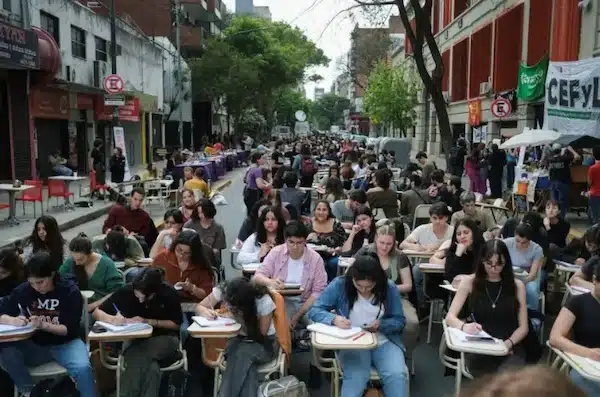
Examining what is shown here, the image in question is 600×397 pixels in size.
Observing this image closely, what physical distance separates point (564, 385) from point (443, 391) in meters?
4.67

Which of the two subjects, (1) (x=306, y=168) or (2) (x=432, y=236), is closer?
(2) (x=432, y=236)

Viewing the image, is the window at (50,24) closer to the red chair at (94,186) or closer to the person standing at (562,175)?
the red chair at (94,186)

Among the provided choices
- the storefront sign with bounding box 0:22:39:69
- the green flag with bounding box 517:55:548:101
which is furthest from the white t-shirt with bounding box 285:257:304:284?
the green flag with bounding box 517:55:548:101

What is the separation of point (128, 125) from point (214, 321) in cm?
3013

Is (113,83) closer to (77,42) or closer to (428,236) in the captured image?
(77,42)

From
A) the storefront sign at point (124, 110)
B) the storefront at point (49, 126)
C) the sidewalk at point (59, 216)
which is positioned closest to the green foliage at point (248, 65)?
the storefront sign at point (124, 110)

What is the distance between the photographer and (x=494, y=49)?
26.8 m

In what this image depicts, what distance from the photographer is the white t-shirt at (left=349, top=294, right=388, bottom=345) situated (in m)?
5.18

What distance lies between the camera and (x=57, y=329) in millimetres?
4977

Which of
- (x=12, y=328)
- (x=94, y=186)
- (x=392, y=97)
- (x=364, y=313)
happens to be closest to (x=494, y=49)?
(x=392, y=97)

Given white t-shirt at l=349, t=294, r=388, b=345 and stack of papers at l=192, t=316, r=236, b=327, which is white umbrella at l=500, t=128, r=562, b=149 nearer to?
white t-shirt at l=349, t=294, r=388, b=345

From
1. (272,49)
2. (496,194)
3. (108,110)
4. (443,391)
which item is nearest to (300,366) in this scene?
(443,391)

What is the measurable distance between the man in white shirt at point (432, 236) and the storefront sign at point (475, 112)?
23.2 m

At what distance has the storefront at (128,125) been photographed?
2832cm
